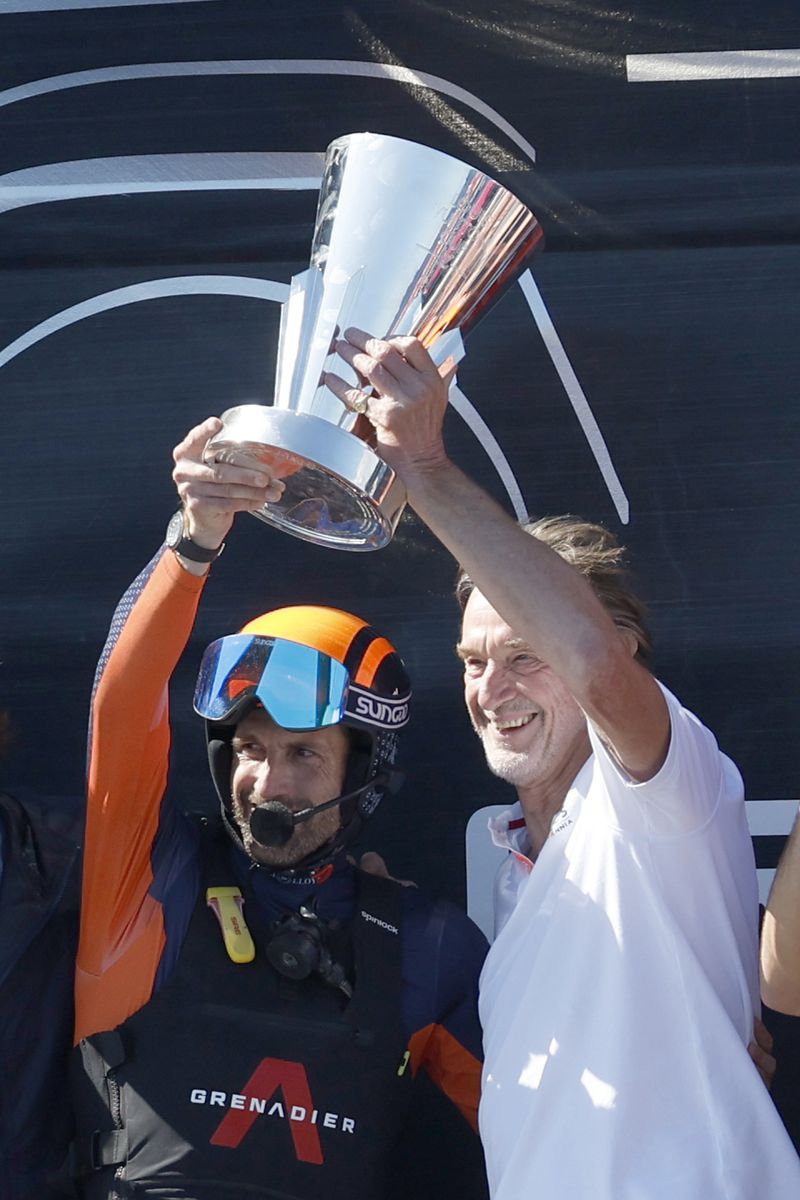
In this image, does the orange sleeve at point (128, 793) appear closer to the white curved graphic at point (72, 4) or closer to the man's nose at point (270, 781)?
the man's nose at point (270, 781)

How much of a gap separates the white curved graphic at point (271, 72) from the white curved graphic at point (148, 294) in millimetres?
361

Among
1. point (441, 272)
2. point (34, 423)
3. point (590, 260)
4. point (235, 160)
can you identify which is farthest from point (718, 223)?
point (34, 423)

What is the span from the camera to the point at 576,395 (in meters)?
2.54

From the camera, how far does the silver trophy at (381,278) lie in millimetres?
1583

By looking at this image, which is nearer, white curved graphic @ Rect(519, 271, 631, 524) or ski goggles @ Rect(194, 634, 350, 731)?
ski goggles @ Rect(194, 634, 350, 731)

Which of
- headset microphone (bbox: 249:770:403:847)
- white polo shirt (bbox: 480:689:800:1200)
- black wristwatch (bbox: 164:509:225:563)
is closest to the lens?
white polo shirt (bbox: 480:689:800:1200)

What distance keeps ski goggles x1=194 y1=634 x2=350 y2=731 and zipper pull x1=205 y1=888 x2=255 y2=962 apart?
26 cm

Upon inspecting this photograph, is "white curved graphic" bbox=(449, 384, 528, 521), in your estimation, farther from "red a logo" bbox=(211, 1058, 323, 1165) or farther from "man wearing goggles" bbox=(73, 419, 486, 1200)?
"red a logo" bbox=(211, 1058, 323, 1165)

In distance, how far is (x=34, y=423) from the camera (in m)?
2.63

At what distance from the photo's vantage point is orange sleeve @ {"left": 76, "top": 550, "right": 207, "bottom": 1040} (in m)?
1.97

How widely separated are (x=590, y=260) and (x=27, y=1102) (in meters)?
1.63

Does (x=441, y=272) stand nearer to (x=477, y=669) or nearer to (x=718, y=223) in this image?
(x=477, y=669)

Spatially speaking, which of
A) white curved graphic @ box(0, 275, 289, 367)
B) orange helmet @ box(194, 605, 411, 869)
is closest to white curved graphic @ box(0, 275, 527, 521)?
white curved graphic @ box(0, 275, 289, 367)

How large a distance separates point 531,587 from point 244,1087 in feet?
2.87
